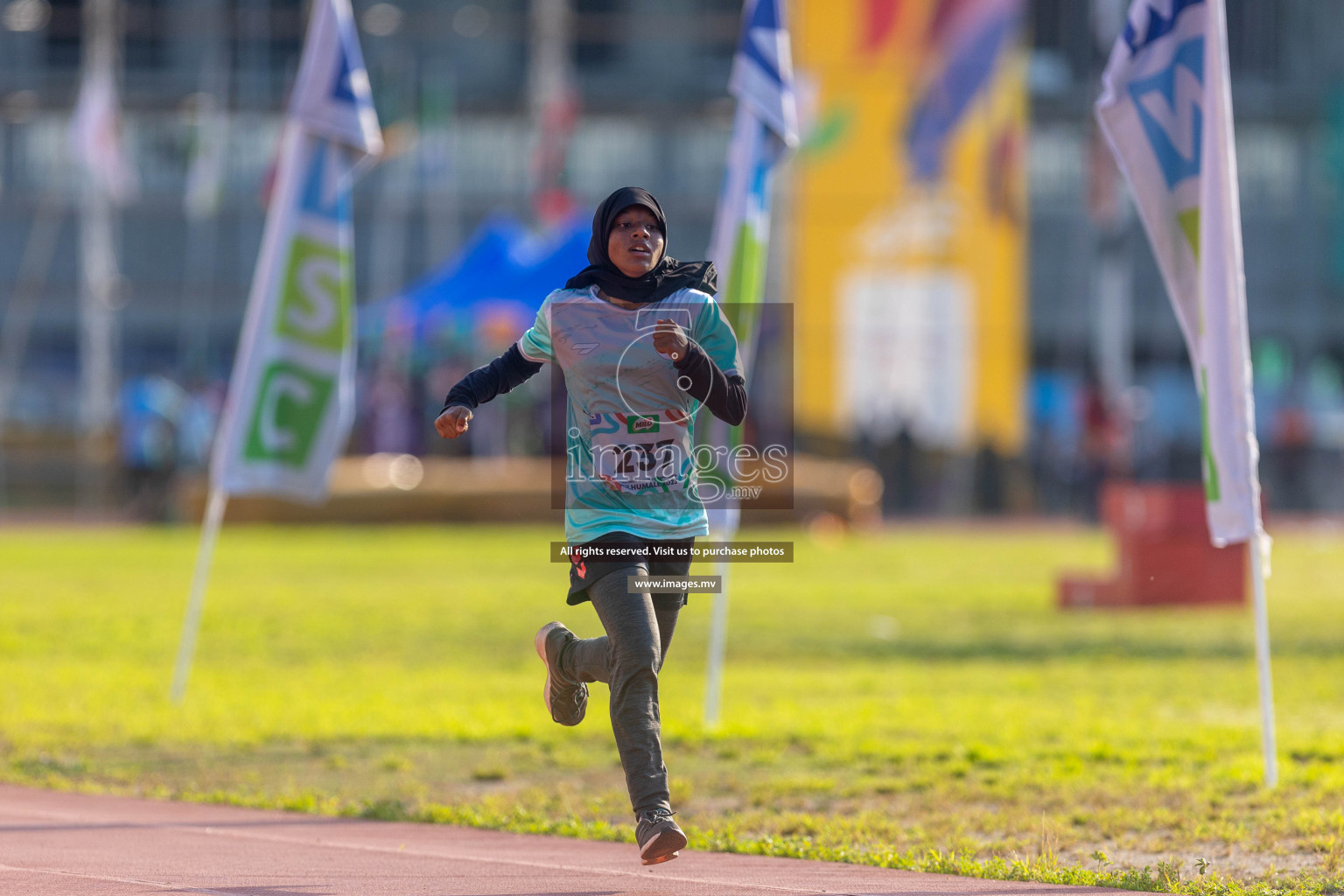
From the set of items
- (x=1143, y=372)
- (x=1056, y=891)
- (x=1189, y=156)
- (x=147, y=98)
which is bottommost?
(x=1056, y=891)

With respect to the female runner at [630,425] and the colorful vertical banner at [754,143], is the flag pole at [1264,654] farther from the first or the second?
the female runner at [630,425]

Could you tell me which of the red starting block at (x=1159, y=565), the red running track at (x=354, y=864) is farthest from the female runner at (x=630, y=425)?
the red starting block at (x=1159, y=565)

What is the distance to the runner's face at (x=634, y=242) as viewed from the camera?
6059mm

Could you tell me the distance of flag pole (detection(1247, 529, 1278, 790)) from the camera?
816 cm

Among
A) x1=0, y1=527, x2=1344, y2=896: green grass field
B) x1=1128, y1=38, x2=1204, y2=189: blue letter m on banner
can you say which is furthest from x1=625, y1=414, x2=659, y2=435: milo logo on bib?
x1=1128, y1=38, x2=1204, y2=189: blue letter m on banner

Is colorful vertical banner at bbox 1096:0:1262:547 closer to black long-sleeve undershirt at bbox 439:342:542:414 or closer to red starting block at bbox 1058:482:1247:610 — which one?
black long-sleeve undershirt at bbox 439:342:542:414

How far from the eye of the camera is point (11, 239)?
5131 cm

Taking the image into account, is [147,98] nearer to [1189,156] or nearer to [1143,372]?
[1143,372]

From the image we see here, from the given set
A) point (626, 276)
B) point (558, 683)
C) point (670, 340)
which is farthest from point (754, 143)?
point (670, 340)

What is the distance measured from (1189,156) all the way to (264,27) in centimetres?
4488

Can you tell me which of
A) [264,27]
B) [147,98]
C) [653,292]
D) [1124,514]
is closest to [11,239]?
[147,98]

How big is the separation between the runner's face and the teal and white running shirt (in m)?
0.14

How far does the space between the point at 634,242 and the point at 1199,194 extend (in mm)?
3537

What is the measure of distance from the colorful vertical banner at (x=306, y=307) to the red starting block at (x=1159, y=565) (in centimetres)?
839
